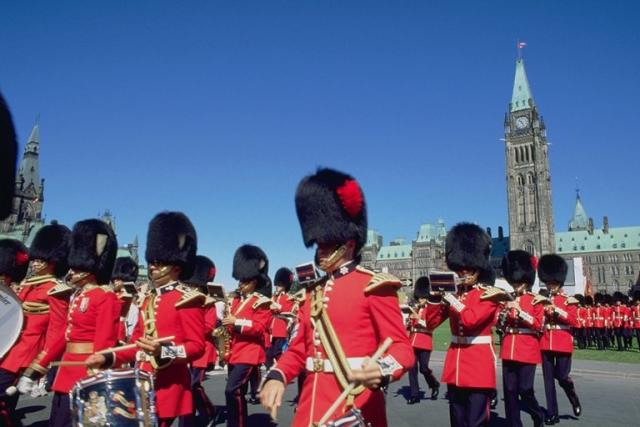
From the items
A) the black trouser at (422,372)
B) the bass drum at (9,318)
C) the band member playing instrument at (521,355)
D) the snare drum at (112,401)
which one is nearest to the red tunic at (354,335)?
the snare drum at (112,401)

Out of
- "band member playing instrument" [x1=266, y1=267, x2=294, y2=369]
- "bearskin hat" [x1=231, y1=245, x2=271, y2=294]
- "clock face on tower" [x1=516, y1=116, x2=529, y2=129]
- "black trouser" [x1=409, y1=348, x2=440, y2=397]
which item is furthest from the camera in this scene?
"clock face on tower" [x1=516, y1=116, x2=529, y2=129]

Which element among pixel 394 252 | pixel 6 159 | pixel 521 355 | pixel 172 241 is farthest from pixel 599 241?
pixel 6 159

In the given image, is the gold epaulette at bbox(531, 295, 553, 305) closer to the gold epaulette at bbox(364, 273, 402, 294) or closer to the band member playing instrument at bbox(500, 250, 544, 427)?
the band member playing instrument at bbox(500, 250, 544, 427)

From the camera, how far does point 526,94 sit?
107m

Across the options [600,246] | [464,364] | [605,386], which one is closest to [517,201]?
[600,246]

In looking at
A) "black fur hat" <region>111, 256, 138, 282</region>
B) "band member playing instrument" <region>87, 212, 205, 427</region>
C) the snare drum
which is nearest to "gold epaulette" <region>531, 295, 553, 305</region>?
"band member playing instrument" <region>87, 212, 205, 427</region>

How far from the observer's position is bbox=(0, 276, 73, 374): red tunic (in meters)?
5.99

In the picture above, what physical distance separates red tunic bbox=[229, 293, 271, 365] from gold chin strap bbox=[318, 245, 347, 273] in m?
4.57

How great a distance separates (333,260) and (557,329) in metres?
7.85

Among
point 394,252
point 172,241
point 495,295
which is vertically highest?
point 394,252

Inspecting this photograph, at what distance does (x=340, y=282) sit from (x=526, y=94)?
4468 inches

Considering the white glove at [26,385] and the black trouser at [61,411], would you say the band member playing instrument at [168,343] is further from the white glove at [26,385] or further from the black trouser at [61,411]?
the white glove at [26,385]

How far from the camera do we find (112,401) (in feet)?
13.1

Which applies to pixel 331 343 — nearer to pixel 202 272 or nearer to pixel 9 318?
pixel 9 318
